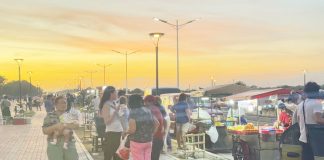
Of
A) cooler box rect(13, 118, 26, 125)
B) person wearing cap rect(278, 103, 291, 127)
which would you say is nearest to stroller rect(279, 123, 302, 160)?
person wearing cap rect(278, 103, 291, 127)

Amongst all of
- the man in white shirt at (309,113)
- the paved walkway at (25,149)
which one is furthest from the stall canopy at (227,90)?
the man in white shirt at (309,113)

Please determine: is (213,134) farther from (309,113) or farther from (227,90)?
(309,113)

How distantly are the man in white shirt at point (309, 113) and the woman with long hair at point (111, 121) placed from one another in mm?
3301

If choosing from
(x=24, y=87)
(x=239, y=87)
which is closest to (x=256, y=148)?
(x=239, y=87)

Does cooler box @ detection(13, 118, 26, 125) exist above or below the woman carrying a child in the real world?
below

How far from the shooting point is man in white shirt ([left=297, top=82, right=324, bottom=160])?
348 inches

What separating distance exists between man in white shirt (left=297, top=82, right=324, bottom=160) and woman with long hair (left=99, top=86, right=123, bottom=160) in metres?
3.30

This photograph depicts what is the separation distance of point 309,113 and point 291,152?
76 centimetres

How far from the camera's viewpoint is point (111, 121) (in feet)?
32.4

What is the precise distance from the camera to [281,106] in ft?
47.2

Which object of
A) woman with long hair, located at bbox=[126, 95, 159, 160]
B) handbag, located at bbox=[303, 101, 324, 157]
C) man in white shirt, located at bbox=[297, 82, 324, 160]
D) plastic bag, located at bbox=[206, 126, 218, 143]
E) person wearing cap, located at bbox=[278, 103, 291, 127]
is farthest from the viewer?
plastic bag, located at bbox=[206, 126, 218, 143]

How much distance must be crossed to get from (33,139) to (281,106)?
32.3 ft

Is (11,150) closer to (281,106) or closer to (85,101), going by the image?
(281,106)

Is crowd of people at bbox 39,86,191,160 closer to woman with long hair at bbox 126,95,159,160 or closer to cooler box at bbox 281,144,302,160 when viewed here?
woman with long hair at bbox 126,95,159,160
